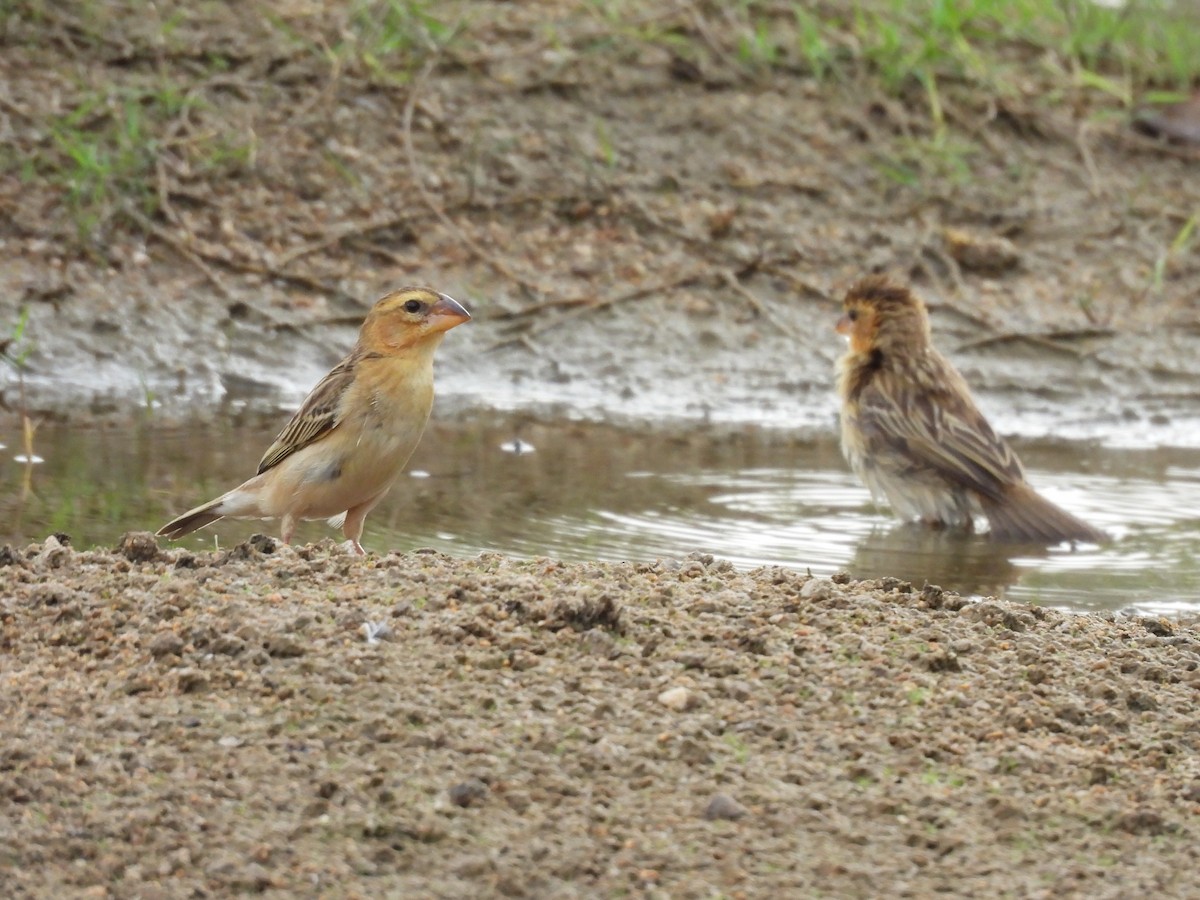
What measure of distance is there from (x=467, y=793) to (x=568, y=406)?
5.47 m

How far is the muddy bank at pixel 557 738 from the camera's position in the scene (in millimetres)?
3396

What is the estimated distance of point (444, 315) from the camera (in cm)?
638

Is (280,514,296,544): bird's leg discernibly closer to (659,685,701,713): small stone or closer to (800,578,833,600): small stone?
(800,578,833,600): small stone

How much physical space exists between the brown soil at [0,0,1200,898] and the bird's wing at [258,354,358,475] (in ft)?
3.89

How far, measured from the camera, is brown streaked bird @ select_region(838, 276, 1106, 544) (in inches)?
296

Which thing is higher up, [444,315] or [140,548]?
[444,315]

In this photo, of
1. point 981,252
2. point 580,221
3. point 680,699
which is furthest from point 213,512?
point 981,252

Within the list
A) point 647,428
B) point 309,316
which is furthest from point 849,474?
point 309,316

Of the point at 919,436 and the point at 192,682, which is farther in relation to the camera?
the point at 919,436

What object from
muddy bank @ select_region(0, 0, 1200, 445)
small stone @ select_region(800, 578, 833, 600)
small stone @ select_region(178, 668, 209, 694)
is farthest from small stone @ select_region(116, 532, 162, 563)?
muddy bank @ select_region(0, 0, 1200, 445)

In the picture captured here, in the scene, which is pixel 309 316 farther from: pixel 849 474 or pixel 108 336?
pixel 849 474

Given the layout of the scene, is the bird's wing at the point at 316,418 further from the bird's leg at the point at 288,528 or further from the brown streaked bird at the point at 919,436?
the brown streaked bird at the point at 919,436

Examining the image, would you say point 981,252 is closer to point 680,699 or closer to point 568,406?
point 568,406

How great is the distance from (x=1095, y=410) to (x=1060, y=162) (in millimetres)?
2154
